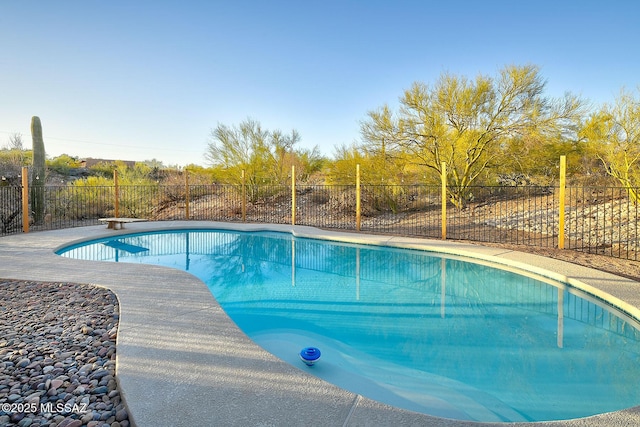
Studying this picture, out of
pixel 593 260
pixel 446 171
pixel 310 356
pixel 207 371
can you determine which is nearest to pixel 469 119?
pixel 446 171

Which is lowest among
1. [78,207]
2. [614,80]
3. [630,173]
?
[78,207]

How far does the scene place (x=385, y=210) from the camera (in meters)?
12.8

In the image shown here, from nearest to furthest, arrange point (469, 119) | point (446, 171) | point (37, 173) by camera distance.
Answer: point (37, 173), point (469, 119), point (446, 171)

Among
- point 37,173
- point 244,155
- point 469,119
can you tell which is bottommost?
point 37,173

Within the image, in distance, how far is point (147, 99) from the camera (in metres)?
Result: 13.6

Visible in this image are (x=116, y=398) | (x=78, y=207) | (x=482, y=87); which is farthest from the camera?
(x=78, y=207)

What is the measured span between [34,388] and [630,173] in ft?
38.7

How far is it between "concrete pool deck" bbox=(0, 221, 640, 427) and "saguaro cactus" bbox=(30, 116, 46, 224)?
21.5 ft

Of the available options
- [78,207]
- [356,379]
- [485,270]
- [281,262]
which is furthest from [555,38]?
[78,207]

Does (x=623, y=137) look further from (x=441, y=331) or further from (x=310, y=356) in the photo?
(x=310, y=356)

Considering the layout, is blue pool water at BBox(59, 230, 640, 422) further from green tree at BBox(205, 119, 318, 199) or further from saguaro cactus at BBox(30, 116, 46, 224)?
green tree at BBox(205, 119, 318, 199)

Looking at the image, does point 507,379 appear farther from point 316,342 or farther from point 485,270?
point 485,270

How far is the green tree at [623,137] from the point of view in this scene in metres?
8.47

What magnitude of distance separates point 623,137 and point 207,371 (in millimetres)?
11083
